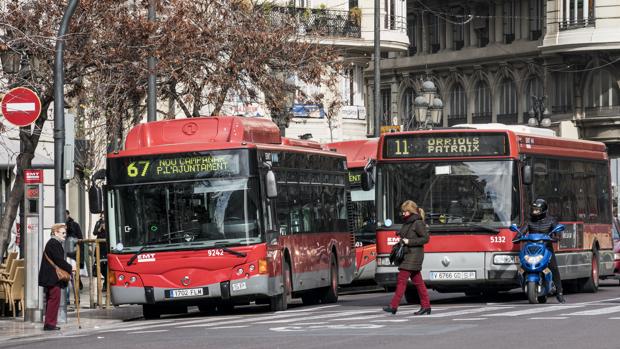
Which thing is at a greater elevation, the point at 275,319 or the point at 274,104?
the point at 274,104

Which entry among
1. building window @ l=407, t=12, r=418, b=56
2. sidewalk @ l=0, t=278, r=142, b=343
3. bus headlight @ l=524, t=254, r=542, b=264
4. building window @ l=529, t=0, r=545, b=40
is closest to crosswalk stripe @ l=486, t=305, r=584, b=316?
bus headlight @ l=524, t=254, r=542, b=264

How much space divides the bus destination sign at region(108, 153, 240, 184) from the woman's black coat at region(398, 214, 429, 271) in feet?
9.93

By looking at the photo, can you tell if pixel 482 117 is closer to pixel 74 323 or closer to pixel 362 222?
pixel 362 222

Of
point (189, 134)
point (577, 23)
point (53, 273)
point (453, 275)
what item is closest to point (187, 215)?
point (189, 134)

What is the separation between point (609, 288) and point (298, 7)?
905 inches

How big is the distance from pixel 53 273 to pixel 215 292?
2622 millimetres

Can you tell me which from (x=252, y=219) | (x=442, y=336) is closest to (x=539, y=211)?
(x=252, y=219)

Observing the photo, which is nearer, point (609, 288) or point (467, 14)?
point (609, 288)

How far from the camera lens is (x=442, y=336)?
762 inches

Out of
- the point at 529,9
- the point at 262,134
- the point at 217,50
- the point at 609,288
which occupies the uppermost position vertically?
the point at 529,9

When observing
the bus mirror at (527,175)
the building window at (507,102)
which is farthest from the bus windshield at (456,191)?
the building window at (507,102)

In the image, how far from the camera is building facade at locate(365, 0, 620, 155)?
74.9 metres

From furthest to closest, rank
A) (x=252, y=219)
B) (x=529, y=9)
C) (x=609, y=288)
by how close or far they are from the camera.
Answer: (x=529, y=9), (x=609, y=288), (x=252, y=219)

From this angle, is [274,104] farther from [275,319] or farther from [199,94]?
[275,319]
